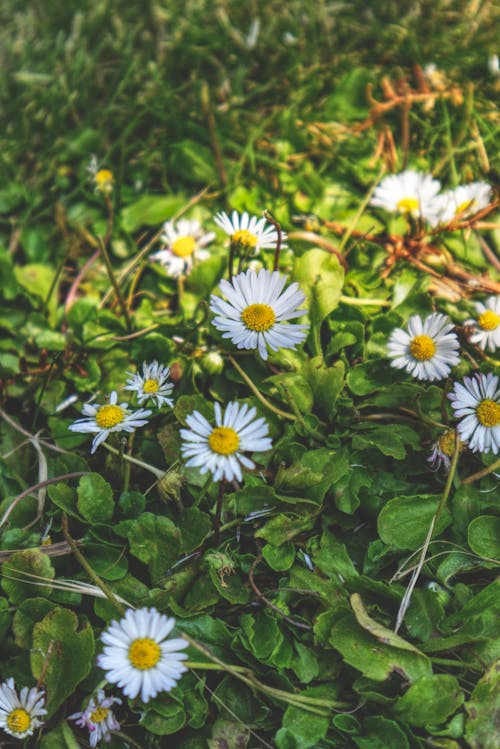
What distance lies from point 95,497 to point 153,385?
259 millimetres

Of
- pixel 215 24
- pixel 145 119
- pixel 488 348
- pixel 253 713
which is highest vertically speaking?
pixel 215 24

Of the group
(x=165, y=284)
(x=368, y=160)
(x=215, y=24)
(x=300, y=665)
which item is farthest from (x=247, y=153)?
(x=300, y=665)

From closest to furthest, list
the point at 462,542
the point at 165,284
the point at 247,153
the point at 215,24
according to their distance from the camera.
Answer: the point at 462,542 < the point at 165,284 < the point at 247,153 < the point at 215,24

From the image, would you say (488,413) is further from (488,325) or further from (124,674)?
(124,674)

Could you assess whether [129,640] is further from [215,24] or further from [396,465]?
[215,24]

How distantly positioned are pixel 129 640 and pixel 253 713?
29cm

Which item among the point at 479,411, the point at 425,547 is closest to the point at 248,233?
the point at 479,411

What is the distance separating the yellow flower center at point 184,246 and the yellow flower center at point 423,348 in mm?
688

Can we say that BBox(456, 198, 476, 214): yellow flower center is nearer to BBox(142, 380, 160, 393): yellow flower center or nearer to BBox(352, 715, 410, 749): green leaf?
BBox(142, 380, 160, 393): yellow flower center

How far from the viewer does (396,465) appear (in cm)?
149

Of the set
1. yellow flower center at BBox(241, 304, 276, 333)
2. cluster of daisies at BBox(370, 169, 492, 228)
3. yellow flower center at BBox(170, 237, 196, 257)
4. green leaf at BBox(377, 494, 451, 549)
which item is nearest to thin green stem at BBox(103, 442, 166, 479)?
yellow flower center at BBox(241, 304, 276, 333)

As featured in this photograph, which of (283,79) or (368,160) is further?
(283,79)

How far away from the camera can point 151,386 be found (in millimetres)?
1457

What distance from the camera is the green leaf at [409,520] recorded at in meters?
1.38
